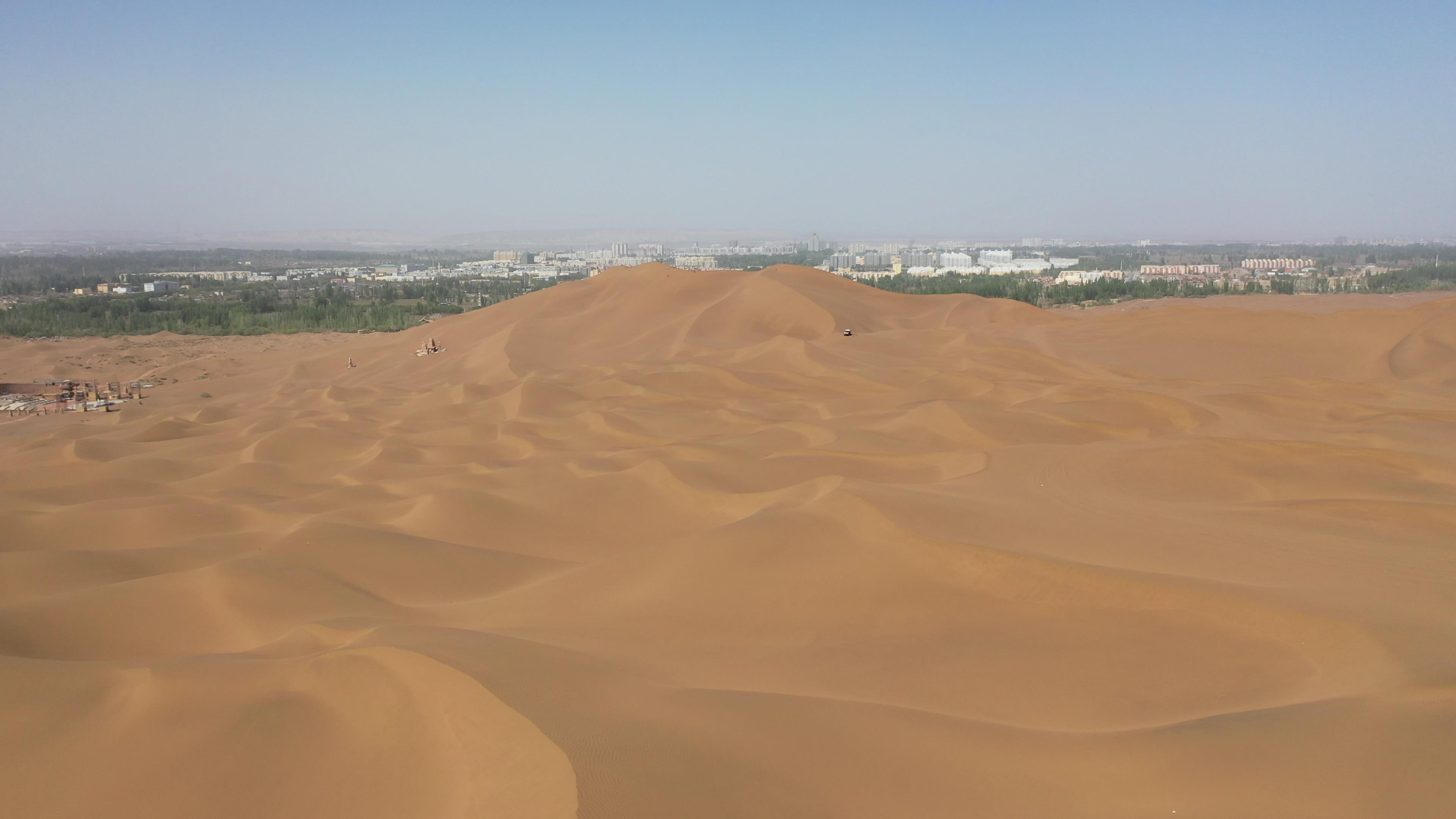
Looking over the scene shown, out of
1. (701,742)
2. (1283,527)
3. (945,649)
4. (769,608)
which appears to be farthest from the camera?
(1283,527)

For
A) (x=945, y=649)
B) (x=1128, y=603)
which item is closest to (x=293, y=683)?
(x=945, y=649)

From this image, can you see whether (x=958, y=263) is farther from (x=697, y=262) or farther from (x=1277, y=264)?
(x=1277, y=264)

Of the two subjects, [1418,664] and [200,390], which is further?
[200,390]

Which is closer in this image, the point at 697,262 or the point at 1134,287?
the point at 1134,287

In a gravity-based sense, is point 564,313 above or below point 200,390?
above

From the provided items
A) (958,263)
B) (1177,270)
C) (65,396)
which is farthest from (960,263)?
(65,396)

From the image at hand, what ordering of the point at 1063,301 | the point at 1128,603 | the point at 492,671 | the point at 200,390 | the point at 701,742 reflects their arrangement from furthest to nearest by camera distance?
→ the point at 1063,301 → the point at 200,390 → the point at 1128,603 → the point at 492,671 → the point at 701,742

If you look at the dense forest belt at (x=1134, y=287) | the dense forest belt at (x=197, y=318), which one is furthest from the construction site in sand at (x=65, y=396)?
the dense forest belt at (x=1134, y=287)

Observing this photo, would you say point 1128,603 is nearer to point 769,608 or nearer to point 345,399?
point 769,608
